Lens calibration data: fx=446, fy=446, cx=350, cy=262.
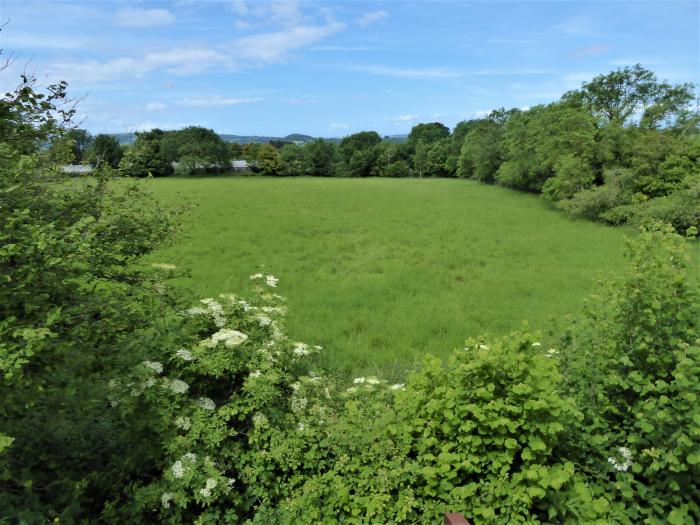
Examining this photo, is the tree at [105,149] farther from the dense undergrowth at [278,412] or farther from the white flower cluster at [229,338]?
the white flower cluster at [229,338]

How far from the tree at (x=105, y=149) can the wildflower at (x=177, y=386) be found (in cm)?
278

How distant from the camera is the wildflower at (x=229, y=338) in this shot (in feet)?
13.5

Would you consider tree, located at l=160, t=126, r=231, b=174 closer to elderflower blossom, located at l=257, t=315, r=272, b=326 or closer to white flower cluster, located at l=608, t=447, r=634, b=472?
elderflower blossom, located at l=257, t=315, r=272, b=326

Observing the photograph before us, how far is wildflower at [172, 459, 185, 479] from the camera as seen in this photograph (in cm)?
345

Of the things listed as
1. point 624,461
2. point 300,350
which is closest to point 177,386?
point 300,350

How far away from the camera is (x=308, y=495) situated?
3.48 m

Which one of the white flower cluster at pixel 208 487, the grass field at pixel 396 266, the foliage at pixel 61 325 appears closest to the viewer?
the foliage at pixel 61 325

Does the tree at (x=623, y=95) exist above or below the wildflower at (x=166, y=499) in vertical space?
above

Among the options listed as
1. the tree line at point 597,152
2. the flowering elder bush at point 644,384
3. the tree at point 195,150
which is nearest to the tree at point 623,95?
the tree line at point 597,152

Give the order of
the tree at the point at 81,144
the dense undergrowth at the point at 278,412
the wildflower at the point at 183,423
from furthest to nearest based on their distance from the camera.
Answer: the tree at the point at 81,144, the wildflower at the point at 183,423, the dense undergrowth at the point at 278,412

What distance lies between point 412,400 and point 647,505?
1.94m

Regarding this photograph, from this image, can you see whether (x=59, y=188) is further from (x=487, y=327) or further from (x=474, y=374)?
(x=487, y=327)

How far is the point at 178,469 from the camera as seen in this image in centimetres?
347

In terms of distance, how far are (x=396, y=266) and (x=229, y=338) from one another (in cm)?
970
